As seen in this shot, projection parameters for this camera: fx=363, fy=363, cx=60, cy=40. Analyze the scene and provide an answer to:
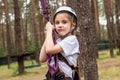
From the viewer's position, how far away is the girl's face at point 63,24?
2.86m

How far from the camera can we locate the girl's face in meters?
2.86

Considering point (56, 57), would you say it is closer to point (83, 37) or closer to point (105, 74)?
point (83, 37)

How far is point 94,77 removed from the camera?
674cm

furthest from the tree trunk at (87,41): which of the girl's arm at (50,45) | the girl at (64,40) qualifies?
the girl's arm at (50,45)

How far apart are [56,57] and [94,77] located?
4008 mm

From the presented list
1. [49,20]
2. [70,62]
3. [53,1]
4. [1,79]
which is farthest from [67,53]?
[53,1]

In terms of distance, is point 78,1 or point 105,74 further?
point 105,74

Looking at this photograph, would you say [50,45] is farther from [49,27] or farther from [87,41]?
[87,41]

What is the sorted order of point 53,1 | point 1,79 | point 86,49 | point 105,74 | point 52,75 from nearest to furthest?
point 52,75 → point 86,49 → point 105,74 → point 1,79 → point 53,1

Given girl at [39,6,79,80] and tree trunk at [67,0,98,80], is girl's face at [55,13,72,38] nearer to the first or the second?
girl at [39,6,79,80]

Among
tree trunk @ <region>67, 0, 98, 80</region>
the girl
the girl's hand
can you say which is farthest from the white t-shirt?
tree trunk @ <region>67, 0, 98, 80</region>

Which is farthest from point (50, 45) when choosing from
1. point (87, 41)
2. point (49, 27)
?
point (87, 41)

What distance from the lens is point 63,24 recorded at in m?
2.87

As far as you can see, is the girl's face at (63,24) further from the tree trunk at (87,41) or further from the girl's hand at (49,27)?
the tree trunk at (87,41)
